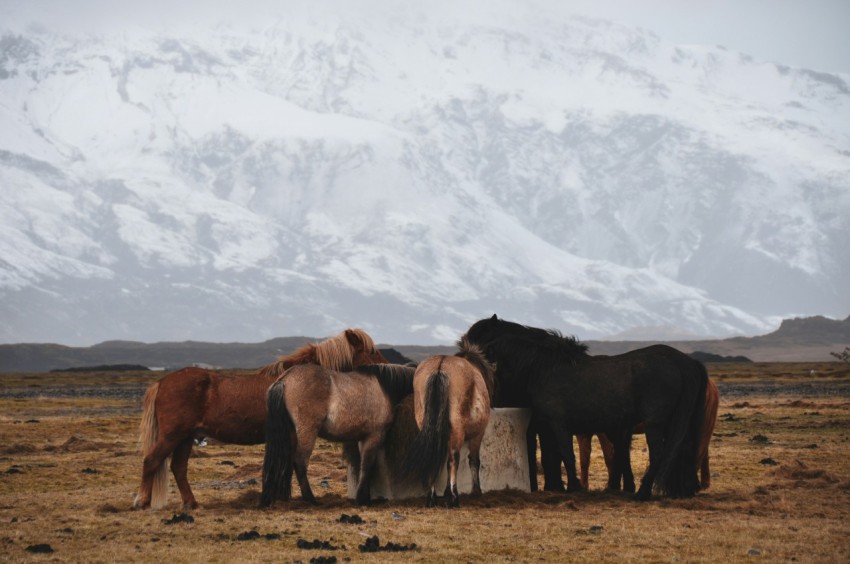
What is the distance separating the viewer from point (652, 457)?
18.0 m

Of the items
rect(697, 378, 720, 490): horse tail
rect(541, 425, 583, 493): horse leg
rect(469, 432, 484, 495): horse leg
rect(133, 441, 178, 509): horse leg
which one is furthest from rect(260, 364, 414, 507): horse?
rect(697, 378, 720, 490): horse tail

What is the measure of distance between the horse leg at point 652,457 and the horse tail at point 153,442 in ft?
22.1

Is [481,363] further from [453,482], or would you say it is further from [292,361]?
[292,361]

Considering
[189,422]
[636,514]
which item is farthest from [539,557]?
[189,422]

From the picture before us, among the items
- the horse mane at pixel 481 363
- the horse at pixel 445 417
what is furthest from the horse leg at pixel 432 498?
the horse mane at pixel 481 363

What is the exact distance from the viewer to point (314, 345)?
61.6ft

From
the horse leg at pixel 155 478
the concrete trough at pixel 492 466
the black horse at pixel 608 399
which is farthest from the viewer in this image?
the concrete trough at pixel 492 466

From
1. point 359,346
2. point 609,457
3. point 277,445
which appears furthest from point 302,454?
point 609,457

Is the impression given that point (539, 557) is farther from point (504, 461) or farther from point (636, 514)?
point (504, 461)

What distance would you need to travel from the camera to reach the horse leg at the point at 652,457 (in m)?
17.9

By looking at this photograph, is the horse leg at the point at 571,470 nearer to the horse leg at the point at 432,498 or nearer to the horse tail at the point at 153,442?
the horse leg at the point at 432,498

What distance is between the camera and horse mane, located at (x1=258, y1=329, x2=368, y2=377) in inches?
731

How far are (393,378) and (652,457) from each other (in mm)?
3894

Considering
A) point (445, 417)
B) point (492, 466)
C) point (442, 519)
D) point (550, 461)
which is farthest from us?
point (550, 461)
